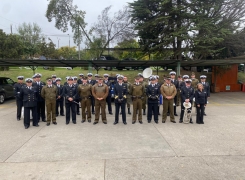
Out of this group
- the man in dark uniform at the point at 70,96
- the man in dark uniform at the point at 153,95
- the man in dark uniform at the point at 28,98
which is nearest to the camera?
the man in dark uniform at the point at 28,98

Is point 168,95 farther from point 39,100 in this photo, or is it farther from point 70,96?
point 39,100

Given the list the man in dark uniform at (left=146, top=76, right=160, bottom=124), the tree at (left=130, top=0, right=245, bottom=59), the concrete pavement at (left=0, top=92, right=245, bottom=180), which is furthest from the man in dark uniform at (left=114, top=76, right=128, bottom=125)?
the tree at (left=130, top=0, right=245, bottom=59)

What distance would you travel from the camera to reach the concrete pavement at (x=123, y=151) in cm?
403

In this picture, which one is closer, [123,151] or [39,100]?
[123,151]

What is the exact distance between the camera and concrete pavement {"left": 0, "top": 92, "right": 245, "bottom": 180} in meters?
4.03

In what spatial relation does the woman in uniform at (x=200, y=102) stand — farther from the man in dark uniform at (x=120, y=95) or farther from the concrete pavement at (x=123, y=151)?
the man in dark uniform at (x=120, y=95)

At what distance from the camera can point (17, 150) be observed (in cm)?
518

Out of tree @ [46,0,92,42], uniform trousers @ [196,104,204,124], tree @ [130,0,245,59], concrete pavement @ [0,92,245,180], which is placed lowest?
concrete pavement @ [0,92,245,180]

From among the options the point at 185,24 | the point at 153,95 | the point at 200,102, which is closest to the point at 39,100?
the point at 153,95

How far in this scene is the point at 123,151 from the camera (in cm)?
509

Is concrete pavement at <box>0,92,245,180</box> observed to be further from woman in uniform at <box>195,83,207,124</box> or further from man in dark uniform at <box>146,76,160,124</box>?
man in dark uniform at <box>146,76,160,124</box>

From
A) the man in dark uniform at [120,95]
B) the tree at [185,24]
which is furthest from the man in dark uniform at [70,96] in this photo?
the tree at [185,24]

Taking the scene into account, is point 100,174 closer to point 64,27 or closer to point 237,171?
point 237,171

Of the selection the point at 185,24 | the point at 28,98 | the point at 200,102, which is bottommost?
the point at 200,102
